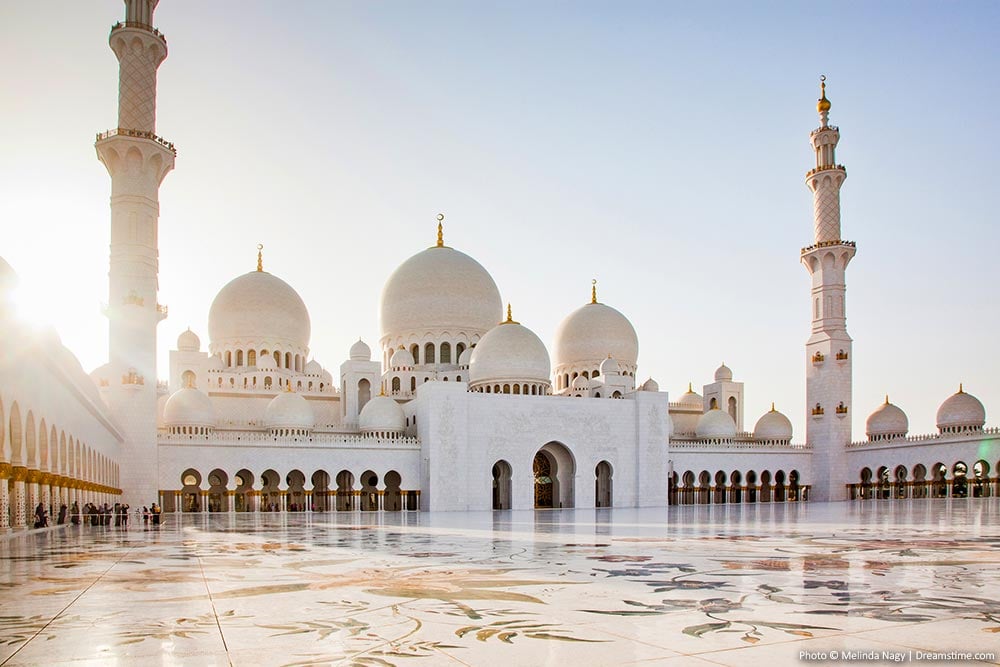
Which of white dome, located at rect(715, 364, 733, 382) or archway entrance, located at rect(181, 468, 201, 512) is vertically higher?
white dome, located at rect(715, 364, 733, 382)

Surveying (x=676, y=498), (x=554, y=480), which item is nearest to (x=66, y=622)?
(x=554, y=480)

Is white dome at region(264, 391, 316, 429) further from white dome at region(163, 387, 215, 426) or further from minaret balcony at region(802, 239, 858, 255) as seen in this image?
minaret balcony at region(802, 239, 858, 255)

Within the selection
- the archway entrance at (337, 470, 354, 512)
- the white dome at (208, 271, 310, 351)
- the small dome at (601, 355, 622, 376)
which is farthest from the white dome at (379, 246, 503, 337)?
the archway entrance at (337, 470, 354, 512)

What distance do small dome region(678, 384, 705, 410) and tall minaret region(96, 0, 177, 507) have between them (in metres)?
22.0

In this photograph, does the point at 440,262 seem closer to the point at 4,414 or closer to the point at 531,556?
the point at 4,414

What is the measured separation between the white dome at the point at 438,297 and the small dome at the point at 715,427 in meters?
8.86

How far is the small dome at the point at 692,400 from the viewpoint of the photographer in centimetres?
3691

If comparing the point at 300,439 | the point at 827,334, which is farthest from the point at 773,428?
the point at 300,439

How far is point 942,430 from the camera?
30.8 metres

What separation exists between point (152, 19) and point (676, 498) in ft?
74.4

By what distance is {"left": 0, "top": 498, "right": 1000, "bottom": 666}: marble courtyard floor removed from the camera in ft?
10.8

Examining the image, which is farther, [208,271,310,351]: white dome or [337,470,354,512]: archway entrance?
[208,271,310,351]: white dome

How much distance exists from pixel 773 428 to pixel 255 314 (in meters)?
20.2

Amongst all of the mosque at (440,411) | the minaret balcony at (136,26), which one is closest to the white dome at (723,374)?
the mosque at (440,411)
